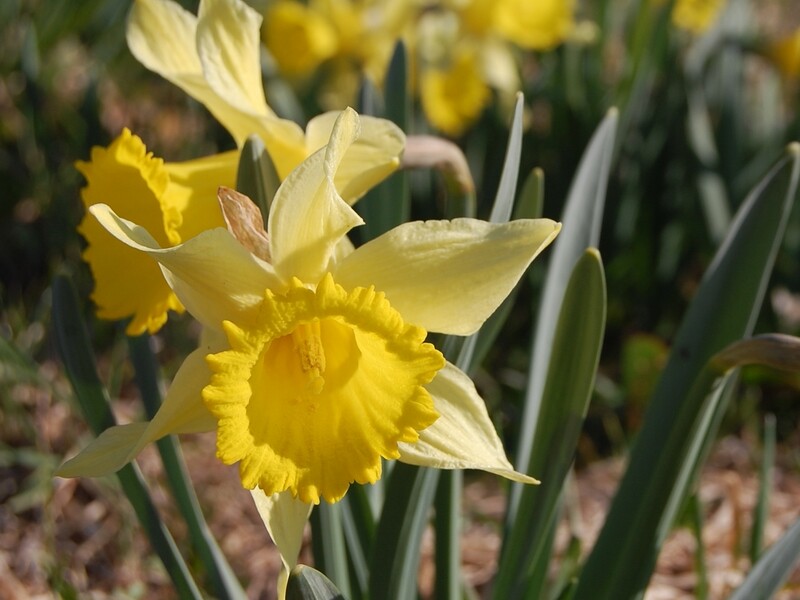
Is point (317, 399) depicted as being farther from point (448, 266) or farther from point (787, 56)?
point (787, 56)

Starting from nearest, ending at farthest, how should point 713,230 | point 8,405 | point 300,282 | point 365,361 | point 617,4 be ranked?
point 300,282 < point 365,361 < point 8,405 < point 713,230 < point 617,4

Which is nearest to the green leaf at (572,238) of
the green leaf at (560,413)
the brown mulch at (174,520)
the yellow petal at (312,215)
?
the green leaf at (560,413)

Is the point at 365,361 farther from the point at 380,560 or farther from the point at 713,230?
the point at 713,230

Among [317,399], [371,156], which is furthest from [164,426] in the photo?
[371,156]

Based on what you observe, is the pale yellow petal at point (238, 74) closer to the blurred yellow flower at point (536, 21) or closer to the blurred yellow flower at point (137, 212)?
the blurred yellow flower at point (137, 212)

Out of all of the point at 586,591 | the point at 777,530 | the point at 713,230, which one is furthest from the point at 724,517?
the point at 586,591

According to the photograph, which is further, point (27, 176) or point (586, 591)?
point (27, 176)

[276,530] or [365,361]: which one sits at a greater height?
[365,361]

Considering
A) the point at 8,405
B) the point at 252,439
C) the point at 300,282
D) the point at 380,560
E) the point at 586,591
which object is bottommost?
the point at 8,405
